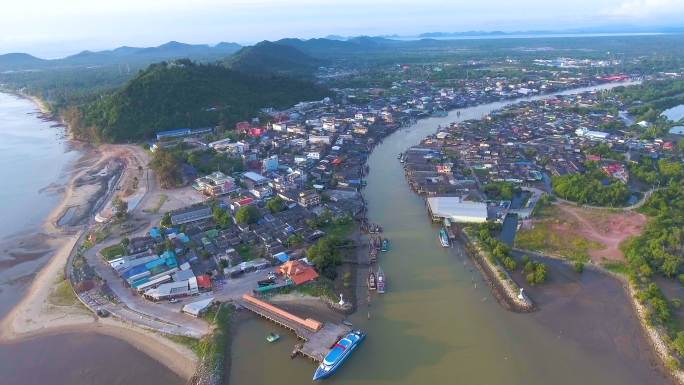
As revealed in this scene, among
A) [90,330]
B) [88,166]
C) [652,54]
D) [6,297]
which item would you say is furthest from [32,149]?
[652,54]

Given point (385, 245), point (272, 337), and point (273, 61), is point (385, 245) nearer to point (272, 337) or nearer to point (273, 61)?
point (272, 337)

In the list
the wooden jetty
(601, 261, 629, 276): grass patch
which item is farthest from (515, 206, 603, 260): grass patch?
the wooden jetty

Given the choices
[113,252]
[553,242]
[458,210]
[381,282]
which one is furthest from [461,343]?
[113,252]

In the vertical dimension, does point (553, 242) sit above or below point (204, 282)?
below

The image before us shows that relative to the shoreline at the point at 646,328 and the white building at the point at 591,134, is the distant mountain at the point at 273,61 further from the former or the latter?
the shoreline at the point at 646,328

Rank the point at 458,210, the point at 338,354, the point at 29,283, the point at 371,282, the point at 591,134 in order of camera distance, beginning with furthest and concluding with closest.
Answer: the point at 591,134 → the point at 458,210 → the point at 29,283 → the point at 371,282 → the point at 338,354

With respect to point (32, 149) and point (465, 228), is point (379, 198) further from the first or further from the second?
point (32, 149)
